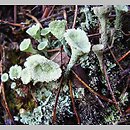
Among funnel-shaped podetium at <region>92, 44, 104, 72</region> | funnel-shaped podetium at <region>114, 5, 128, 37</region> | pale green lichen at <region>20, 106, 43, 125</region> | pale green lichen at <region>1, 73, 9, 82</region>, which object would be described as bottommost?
pale green lichen at <region>20, 106, 43, 125</region>

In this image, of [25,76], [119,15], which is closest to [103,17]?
[119,15]

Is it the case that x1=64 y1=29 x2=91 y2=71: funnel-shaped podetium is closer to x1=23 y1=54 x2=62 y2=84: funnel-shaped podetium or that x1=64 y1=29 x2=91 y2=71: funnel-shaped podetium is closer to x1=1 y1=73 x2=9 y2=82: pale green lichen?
x1=23 y1=54 x2=62 y2=84: funnel-shaped podetium

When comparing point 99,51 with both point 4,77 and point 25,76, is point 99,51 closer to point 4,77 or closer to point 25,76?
point 25,76

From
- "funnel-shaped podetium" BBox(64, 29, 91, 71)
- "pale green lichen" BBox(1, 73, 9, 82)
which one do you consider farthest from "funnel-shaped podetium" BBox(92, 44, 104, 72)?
"pale green lichen" BBox(1, 73, 9, 82)

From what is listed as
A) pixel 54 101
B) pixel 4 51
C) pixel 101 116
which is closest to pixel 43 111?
pixel 54 101

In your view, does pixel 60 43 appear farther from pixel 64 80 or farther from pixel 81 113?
pixel 81 113

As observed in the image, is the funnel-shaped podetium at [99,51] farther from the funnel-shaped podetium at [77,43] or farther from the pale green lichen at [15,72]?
the pale green lichen at [15,72]

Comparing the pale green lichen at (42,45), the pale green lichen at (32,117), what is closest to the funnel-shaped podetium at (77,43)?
the pale green lichen at (42,45)
